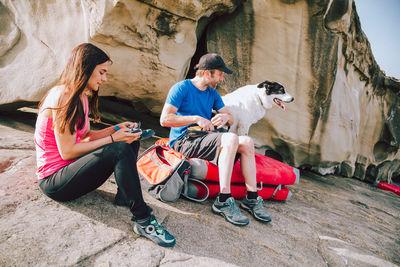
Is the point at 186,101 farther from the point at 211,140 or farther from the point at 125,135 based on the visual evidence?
the point at 125,135

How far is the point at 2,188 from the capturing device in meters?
1.89

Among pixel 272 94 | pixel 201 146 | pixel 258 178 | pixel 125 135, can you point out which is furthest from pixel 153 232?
pixel 272 94

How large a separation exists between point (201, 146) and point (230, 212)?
0.76m

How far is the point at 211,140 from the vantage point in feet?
8.16

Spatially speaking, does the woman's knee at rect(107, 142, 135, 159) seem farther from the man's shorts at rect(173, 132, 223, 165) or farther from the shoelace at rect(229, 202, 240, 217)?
the shoelace at rect(229, 202, 240, 217)

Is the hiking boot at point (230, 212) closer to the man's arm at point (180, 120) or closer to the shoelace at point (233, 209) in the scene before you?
the shoelace at point (233, 209)

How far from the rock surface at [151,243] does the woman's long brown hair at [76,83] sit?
0.69 metres

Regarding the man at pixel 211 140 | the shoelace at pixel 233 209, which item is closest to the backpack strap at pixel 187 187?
the man at pixel 211 140

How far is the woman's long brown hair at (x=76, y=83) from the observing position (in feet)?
5.22

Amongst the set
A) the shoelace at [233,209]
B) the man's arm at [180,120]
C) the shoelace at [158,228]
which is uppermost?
the man's arm at [180,120]

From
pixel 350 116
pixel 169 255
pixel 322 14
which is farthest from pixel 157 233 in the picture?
pixel 350 116

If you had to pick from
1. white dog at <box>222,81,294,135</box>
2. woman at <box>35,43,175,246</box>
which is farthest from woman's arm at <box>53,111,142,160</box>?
white dog at <box>222,81,294,135</box>

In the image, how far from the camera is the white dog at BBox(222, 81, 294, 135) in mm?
4062

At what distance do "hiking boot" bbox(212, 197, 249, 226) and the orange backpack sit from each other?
0.22 m
